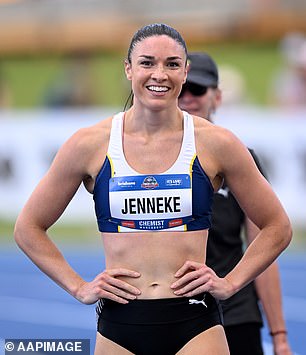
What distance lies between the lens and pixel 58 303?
10.6 metres

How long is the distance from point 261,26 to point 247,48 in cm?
63

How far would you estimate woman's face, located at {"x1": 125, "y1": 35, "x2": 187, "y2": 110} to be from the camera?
4340 mm

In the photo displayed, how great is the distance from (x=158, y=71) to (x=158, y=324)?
102 cm

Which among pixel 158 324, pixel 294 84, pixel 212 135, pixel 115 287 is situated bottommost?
pixel 158 324

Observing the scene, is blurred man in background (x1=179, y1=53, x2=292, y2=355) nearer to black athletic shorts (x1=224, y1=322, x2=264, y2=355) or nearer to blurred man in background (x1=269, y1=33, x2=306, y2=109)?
black athletic shorts (x1=224, y1=322, x2=264, y2=355)

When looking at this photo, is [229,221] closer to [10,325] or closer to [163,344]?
[163,344]

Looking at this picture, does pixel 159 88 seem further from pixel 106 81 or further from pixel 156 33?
pixel 106 81

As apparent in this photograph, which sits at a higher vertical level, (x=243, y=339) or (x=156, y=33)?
(x=156, y=33)

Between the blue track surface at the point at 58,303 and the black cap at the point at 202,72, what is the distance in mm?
2880

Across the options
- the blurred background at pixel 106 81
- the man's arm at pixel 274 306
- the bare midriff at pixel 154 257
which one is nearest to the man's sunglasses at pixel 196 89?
the man's arm at pixel 274 306

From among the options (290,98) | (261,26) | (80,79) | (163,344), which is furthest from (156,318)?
(261,26)

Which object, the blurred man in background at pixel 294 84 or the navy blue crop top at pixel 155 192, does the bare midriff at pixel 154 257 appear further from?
the blurred man in background at pixel 294 84

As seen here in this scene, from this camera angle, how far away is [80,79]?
686 inches

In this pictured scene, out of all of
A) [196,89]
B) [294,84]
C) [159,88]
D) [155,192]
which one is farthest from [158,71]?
[294,84]
